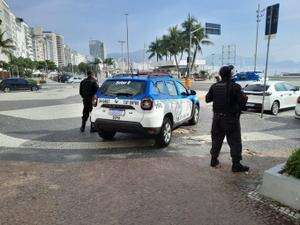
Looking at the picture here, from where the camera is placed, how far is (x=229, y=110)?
22.5 ft

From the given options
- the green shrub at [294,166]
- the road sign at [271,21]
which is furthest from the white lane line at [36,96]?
the green shrub at [294,166]

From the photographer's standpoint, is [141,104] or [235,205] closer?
[235,205]

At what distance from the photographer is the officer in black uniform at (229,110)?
676cm

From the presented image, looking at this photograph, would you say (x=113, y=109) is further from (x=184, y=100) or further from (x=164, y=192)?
(x=164, y=192)

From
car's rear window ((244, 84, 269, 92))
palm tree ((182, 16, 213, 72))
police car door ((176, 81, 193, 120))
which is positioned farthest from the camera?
palm tree ((182, 16, 213, 72))

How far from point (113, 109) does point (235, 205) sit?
4359 millimetres

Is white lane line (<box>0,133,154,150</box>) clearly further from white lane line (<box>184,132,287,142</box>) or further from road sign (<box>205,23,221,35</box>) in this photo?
road sign (<box>205,23,221,35</box>)

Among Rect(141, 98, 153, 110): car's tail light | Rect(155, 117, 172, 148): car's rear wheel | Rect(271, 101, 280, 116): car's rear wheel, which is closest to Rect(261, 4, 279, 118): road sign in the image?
Rect(271, 101, 280, 116): car's rear wheel

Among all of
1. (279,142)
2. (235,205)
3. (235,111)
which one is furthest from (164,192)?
(279,142)

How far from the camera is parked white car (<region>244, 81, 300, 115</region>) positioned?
52.4 ft

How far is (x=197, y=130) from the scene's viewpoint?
1152cm

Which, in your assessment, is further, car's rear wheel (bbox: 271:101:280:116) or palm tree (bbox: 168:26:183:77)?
palm tree (bbox: 168:26:183:77)

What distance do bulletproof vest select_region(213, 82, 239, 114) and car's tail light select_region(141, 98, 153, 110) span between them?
1990 mm

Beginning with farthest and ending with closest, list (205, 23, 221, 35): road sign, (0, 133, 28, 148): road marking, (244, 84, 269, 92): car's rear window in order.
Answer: (205, 23, 221, 35): road sign < (244, 84, 269, 92): car's rear window < (0, 133, 28, 148): road marking
